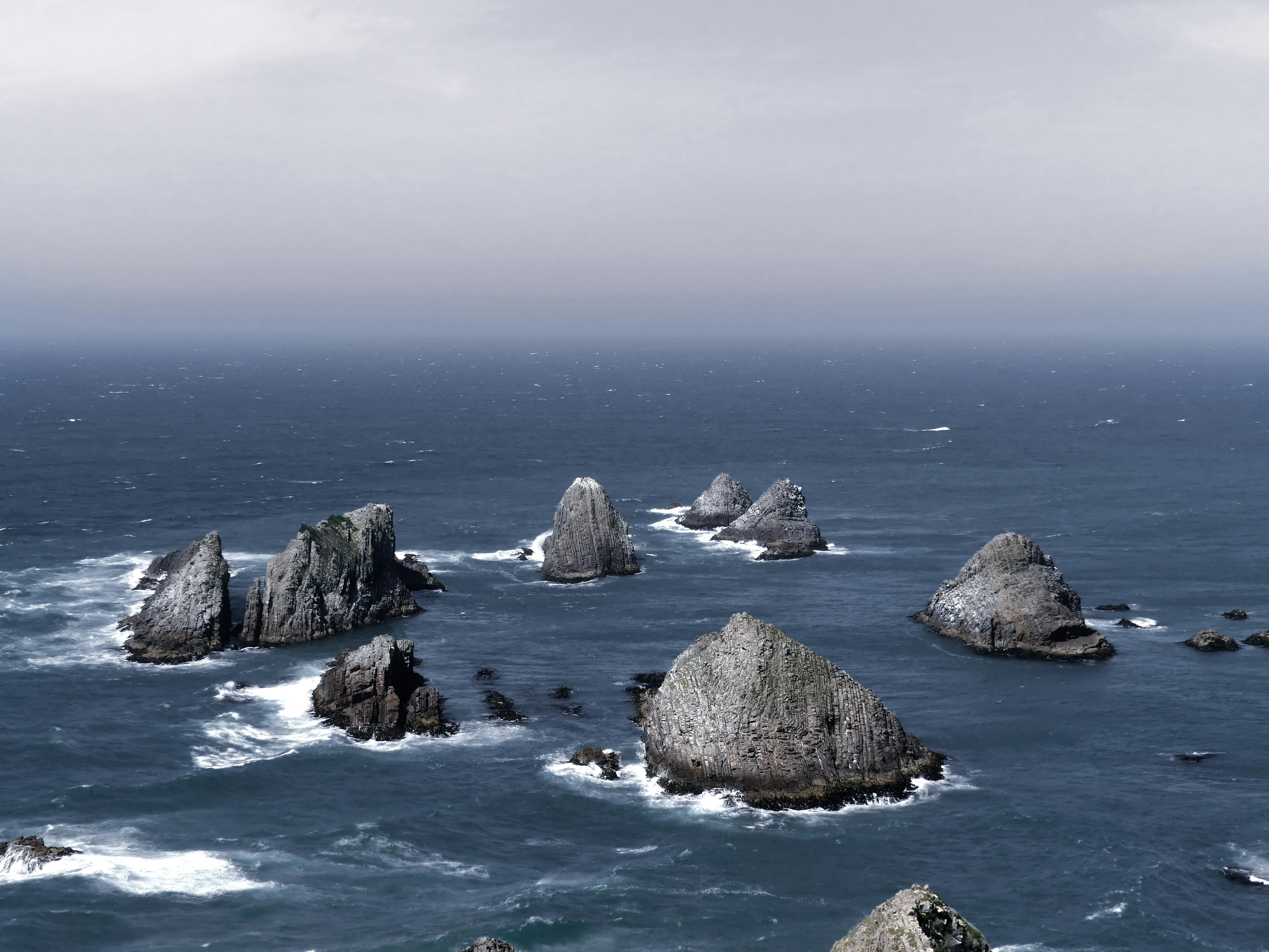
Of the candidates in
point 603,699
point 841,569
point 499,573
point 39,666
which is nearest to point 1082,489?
point 841,569

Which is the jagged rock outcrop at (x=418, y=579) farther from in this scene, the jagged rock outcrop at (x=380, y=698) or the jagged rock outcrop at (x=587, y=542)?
the jagged rock outcrop at (x=380, y=698)

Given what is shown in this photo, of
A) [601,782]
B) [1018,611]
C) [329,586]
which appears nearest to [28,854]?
[601,782]

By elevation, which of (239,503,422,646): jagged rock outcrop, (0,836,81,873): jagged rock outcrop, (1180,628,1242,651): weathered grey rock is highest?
(239,503,422,646): jagged rock outcrop

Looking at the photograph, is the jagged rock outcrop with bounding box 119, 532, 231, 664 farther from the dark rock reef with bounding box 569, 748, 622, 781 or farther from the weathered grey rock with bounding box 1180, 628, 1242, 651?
the weathered grey rock with bounding box 1180, 628, 1242, 651

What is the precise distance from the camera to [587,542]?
11912 cm

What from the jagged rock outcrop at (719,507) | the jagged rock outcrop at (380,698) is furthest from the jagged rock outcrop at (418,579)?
the jagged rock outcrop at (719,507)

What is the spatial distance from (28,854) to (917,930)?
4631 centimetres

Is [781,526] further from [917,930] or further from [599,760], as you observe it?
[917,930]

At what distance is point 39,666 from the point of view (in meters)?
87.1

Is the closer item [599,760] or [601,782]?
[601,782]

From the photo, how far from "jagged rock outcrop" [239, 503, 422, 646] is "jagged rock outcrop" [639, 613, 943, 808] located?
41.3m

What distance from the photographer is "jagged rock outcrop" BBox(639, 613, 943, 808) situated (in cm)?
6462

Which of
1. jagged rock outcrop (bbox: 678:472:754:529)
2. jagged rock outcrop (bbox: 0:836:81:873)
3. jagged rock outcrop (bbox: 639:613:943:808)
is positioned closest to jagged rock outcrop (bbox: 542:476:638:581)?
jagged rock outcrop (bbox: 678:472:754:529)

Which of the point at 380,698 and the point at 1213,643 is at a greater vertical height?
the point at 1213,643
